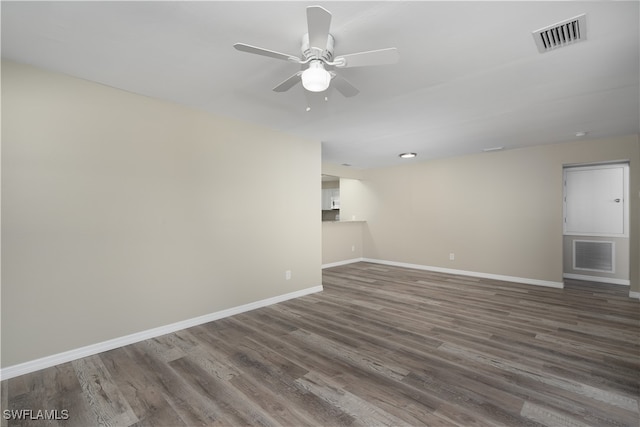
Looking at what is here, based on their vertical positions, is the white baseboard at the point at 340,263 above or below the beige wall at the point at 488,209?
below

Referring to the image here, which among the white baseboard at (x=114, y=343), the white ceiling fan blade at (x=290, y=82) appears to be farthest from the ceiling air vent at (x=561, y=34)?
the white baseboard at (x=114, y=343)

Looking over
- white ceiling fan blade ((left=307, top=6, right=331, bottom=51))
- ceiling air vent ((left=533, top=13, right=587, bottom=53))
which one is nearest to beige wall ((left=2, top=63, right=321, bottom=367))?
white ceiling fan blade ((left=307, top=6, right=331, bottom=51))

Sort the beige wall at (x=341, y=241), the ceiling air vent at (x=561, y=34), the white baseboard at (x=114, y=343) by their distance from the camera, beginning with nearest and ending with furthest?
the ceiling air vent at (x=561, y=34)
the white baseboard at (x=114, y=343)
the beige wall at (x=341, y=241)

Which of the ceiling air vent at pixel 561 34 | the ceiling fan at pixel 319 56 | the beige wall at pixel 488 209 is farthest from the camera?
the beige wall at pixel 488 209

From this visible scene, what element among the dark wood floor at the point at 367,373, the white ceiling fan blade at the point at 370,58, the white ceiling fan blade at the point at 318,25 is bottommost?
the dark wood floor at the point at 367,373

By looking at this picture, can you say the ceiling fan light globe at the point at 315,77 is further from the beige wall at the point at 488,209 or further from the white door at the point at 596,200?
the white door at the point at 596,200

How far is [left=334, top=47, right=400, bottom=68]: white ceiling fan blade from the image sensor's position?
1.68 m

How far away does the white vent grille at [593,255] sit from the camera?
4.96 meters

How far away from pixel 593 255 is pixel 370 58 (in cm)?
593

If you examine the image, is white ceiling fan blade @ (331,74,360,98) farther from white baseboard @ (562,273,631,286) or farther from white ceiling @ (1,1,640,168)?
white baseboard @ (562,273,631,286)

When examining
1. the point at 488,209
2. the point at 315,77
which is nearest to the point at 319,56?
the point at 315,77

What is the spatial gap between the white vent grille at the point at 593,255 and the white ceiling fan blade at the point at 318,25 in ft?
20.1

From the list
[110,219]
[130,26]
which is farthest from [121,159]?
[130,26]

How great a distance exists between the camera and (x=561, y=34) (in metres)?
1.84
